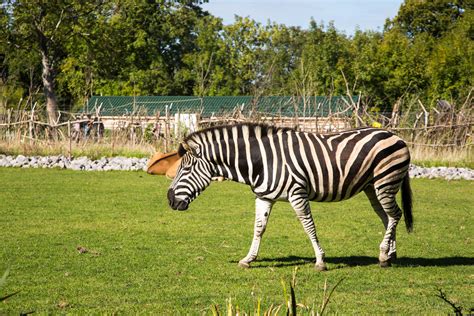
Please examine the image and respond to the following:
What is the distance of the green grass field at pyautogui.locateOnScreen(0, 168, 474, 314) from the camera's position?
7754 millimetres

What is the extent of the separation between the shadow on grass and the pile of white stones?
12927mm

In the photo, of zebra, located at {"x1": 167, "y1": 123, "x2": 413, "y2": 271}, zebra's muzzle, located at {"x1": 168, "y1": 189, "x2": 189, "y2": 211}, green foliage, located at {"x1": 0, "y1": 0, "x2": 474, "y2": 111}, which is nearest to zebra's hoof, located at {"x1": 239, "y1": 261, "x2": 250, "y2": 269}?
zebra, located at {"x1": 167, "y1": 123, "x2": 413, "y2": 271}

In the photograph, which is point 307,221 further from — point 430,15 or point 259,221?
point 430,15

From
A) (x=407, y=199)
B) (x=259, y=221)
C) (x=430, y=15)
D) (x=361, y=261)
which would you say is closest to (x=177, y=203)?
(x=259, y=221)

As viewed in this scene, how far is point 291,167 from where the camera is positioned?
9.52m

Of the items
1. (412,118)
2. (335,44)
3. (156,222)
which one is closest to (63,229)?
(156,222)

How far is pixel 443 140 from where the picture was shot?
25.9 meters

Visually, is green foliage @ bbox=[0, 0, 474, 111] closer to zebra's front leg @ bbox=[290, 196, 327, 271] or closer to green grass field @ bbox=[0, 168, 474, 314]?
green grass field @ bbox=[0, 168, 474, 314]

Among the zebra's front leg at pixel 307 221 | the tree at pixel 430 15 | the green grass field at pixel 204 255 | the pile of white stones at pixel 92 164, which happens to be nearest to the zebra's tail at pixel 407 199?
the green grass field at pixel 204 255

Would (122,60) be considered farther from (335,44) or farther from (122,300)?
(122,300)

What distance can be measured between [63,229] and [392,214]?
18.1 feet

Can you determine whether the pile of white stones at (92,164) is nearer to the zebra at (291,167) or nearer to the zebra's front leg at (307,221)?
the zebra at (291,167)

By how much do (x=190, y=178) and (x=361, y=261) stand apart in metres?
2.52

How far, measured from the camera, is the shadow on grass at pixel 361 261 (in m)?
9.88
